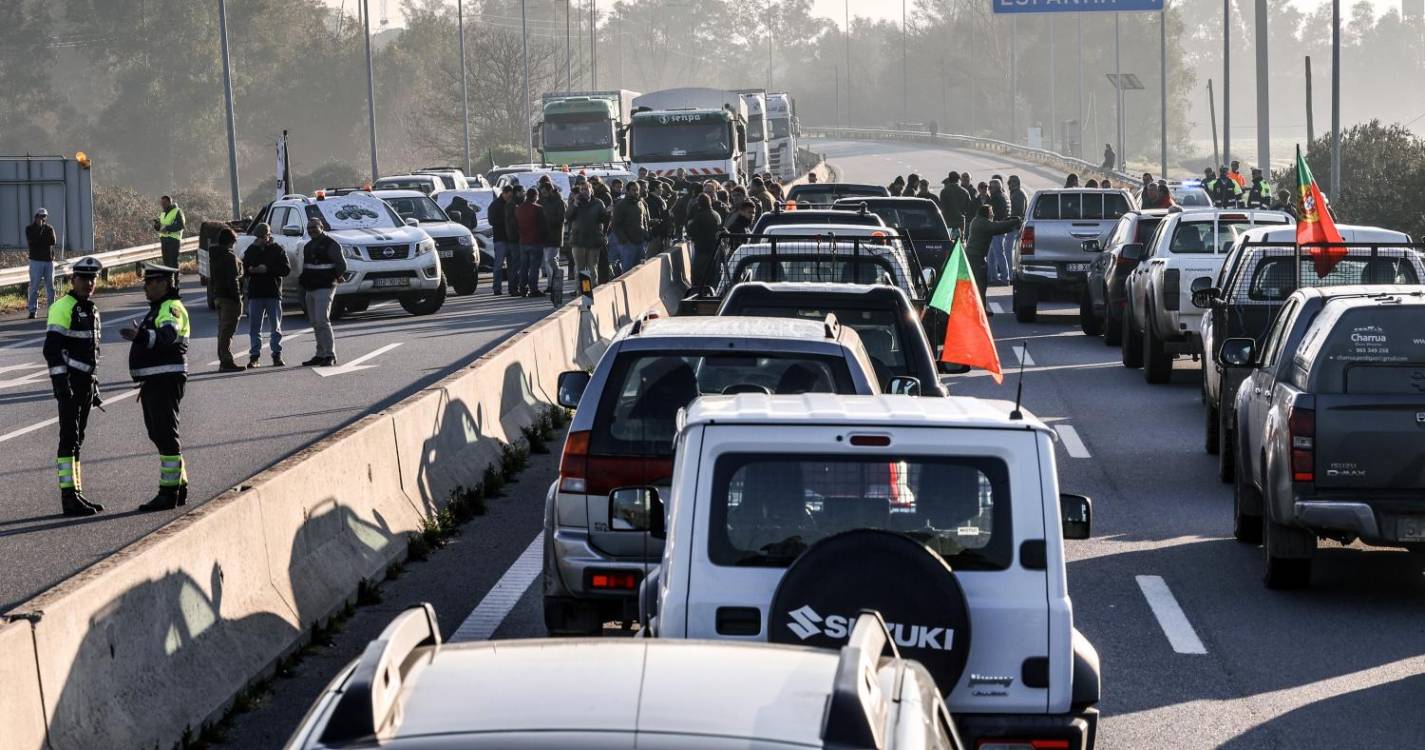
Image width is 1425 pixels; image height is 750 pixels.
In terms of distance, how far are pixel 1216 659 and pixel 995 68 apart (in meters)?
163

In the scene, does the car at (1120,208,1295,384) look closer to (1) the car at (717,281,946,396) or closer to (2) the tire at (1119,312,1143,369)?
(2) the tire at (1119,312,1143,369)

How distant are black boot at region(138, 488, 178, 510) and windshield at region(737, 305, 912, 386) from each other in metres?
4.16

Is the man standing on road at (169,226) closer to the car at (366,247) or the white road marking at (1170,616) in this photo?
the car at (366,247)

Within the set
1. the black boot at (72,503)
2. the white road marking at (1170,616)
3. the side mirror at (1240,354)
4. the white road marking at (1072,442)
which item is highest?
the side mirror at (1240,354)

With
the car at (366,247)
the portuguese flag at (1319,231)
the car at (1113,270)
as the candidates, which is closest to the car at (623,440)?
the portuguese flag at (1319,231)

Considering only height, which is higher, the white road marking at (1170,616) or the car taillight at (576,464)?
the car taillight at (576,464)

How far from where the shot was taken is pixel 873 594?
544cm

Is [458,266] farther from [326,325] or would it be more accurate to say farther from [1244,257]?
[1244,257]

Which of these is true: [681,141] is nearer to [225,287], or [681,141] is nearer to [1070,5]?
[1070,5]

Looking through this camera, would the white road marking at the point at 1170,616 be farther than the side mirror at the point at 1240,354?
No

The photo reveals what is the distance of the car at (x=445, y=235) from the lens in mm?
34719

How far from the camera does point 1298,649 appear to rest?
9.45m

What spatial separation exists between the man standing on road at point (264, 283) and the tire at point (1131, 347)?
363 inches

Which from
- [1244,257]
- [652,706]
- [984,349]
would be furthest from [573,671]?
[1244,257]
